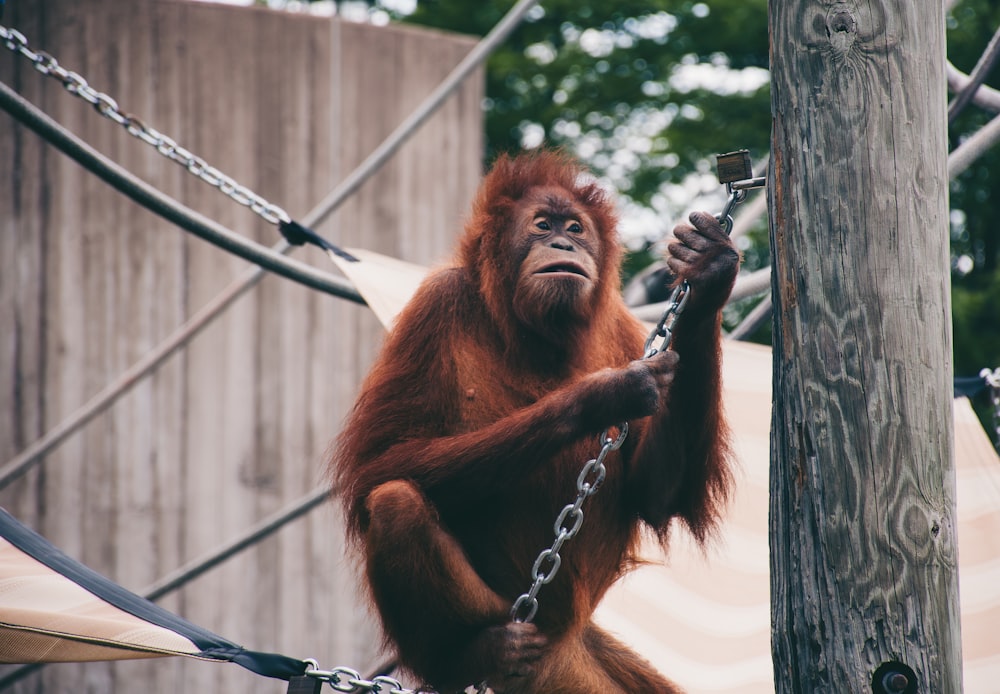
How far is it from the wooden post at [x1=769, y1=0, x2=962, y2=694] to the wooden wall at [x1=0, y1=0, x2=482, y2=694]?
512 cm

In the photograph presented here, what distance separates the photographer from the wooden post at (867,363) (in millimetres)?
2457

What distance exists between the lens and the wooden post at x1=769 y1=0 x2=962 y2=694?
96.7 inches

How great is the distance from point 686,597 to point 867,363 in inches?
84.5

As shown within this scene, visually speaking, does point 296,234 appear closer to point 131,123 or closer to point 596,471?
point 131,123

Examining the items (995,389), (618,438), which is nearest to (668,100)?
(995,389)

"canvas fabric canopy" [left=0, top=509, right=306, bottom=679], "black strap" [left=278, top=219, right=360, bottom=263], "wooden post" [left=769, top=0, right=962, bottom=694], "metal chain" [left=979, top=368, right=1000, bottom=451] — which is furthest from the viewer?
"black strap" [left=278, top=219, right=360, bottom=263]

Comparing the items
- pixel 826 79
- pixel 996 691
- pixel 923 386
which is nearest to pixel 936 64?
pixel 826 79

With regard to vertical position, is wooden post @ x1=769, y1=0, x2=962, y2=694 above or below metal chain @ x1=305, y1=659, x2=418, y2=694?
above

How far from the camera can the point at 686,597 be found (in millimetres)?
4418

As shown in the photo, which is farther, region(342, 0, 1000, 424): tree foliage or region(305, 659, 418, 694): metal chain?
region(342, 0, 1000, 424): tree foliage

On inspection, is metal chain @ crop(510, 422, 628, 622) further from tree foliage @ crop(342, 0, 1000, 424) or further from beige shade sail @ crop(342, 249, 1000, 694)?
tree foliage @ crop(342, 0, 1000, 424)

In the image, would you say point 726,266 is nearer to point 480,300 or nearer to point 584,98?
point 480,300

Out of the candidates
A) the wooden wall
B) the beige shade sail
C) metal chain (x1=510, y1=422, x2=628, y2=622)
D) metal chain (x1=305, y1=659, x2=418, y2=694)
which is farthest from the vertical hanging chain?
the wooden wall

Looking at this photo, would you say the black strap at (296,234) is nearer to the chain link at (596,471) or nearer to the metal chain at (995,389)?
the chain link at (596,471)
